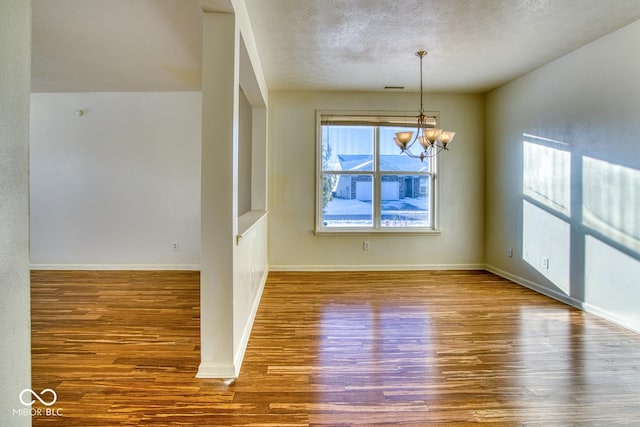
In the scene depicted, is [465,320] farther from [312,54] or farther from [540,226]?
[312,54]

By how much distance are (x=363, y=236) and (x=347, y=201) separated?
572 mm

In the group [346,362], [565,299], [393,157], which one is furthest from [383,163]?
[346,362]

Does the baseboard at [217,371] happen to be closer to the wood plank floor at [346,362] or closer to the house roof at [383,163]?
the wood plank floor at [346,362]

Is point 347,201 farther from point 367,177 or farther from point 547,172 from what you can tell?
point 547,172

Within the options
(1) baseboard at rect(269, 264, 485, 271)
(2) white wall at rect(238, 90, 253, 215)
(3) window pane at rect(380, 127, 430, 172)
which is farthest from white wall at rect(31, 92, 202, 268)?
(3) window pane at rect(380, 127, 430, 172)

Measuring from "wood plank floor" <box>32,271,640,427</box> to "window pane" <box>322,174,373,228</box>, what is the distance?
1.36 metres

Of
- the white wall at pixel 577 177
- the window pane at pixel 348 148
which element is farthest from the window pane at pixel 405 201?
the white wall at pixel 577 177

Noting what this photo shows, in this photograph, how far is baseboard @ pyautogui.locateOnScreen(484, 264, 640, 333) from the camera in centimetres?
289

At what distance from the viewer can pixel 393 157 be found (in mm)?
4746

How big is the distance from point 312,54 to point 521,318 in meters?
3.33

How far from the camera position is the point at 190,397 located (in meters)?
1.82

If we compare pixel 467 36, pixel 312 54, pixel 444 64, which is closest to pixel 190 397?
pixel 312 54

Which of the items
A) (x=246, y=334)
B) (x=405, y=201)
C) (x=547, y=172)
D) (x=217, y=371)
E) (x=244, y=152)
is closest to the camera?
(x=217, y=371)

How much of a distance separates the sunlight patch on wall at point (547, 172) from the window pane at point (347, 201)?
6.61 ft
